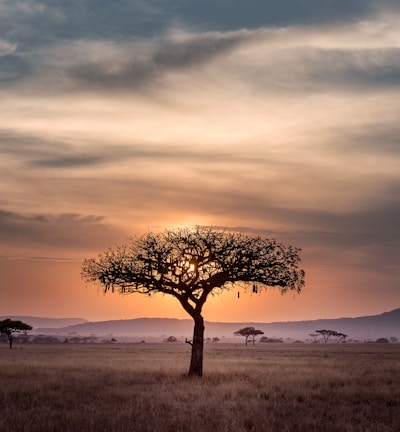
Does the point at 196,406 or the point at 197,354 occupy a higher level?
the point at 197,354

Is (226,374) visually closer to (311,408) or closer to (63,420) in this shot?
(311,408)

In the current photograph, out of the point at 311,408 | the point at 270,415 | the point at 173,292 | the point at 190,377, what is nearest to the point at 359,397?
the point at 311,408

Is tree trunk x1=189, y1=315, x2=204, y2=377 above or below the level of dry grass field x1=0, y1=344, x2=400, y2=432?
above

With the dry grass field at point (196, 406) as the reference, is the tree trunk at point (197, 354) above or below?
above

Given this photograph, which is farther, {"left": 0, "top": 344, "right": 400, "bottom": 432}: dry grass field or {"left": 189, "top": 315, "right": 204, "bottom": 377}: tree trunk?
{"left": 189, "top": 315, "right": 204, "bottom": 377}: tree trunk

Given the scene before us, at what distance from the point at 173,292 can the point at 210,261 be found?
10.1ft

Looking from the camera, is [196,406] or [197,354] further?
[197,354]

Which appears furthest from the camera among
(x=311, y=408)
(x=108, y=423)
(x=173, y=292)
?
(x=173, y=292)

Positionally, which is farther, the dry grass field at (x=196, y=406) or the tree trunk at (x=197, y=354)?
the tree trunk at (x=197, y=354)

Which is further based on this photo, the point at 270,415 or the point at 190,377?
the point at 190,377

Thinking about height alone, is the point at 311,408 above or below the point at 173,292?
below

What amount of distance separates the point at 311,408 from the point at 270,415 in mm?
3306

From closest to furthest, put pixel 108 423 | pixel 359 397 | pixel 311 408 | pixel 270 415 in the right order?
pixel 108 423
pixel 270 415
pixel 311 408
pixel 359 397

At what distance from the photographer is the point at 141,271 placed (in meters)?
40.7
